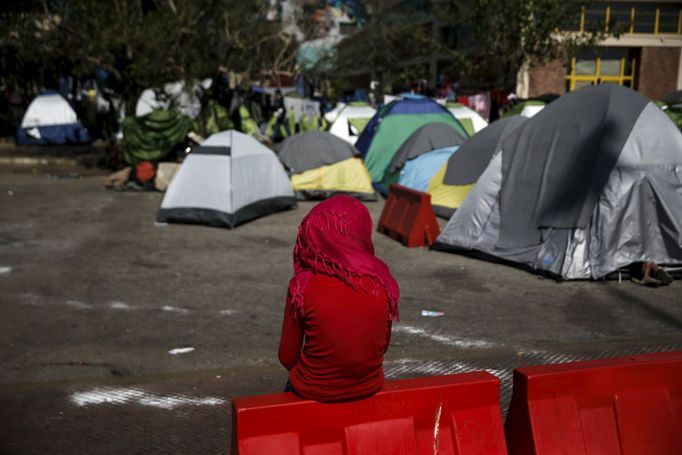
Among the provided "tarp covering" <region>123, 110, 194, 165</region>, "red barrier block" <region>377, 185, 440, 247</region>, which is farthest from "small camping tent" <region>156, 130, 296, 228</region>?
"tarp covering" <region>123, 110, 194, 165</region>

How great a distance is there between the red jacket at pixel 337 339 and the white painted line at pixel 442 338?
9.84ft

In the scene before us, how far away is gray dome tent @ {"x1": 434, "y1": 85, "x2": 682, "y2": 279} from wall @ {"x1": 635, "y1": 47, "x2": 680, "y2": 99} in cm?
3114

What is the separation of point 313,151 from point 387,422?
1095 centimetres

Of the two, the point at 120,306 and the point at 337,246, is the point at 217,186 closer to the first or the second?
the point at 120,306

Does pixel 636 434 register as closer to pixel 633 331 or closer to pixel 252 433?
pixel 252 433

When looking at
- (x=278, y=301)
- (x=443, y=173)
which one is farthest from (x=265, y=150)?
(x=278, y=301)

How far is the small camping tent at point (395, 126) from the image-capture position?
47.8ft

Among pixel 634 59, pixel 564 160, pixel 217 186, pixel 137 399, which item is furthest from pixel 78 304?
pixel 634 59

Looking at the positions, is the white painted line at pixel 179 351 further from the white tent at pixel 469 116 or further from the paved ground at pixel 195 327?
the white tent at pixel 469 116

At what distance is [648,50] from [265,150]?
3122 centimetres

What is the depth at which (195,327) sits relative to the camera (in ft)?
20.4

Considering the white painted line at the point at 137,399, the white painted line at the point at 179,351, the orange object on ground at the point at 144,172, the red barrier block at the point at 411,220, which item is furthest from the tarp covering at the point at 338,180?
the white painted line at the point at 137,399

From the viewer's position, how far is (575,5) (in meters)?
23.2

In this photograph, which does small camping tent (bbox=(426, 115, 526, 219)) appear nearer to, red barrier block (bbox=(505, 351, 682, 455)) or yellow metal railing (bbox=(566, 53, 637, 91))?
red barrier block (bbox=(505, 351, 682, 455))
